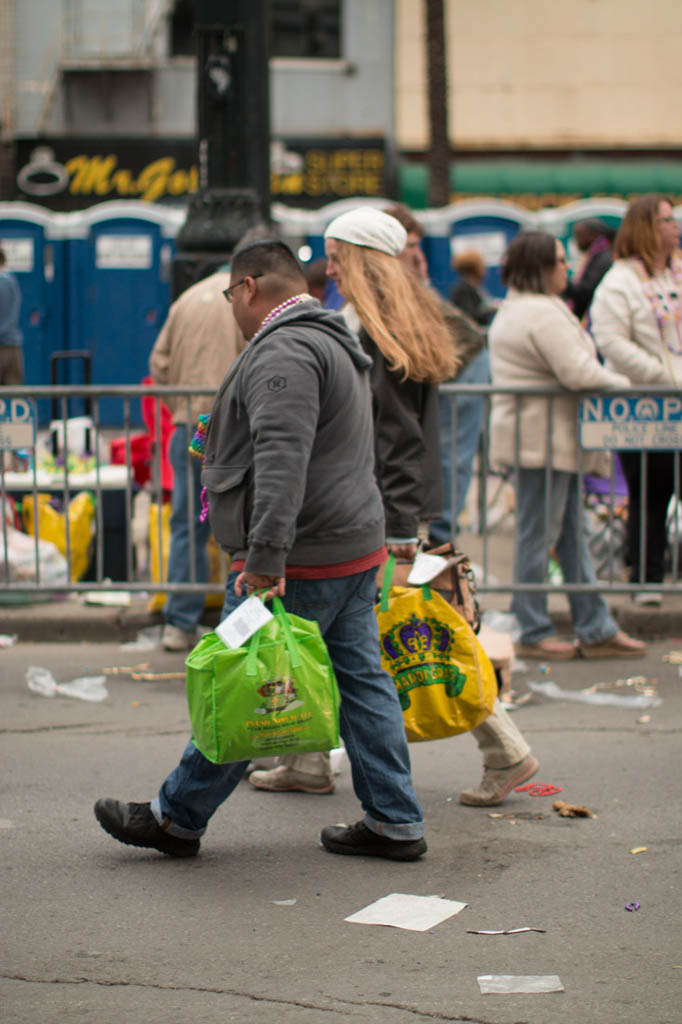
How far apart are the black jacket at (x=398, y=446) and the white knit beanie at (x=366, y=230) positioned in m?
0.33

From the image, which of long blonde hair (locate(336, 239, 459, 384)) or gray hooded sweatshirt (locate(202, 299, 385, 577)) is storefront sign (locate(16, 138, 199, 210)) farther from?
gray hooded sweatshirt (locate(202, 299, 385, 577))

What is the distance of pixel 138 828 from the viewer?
14.0ft

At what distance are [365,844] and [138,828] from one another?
70cm

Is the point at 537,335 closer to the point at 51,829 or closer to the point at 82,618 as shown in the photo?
the point at 82,618

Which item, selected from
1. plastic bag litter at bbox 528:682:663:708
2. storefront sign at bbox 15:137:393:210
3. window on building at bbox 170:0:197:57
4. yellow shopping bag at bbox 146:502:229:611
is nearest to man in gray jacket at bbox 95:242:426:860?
plastic bag litter at bbox 528:682:663:708

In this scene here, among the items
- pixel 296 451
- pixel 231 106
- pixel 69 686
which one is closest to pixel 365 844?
pixel 296 451

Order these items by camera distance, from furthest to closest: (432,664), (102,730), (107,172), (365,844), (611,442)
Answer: (107,172)
(611,442)
(102,730)
(432,664)
(365,844)

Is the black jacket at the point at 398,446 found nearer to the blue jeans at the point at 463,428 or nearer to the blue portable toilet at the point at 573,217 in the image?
the blue jeans at the point at 463,428

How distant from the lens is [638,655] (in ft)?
23.4

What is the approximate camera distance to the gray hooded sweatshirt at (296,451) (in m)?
3.84

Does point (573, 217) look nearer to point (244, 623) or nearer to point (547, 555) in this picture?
point (547, 555)

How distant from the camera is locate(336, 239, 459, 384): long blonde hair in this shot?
4727mm

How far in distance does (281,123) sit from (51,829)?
2040cm

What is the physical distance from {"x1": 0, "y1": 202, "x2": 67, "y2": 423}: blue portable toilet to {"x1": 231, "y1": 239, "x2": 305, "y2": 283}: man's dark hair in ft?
45.6
